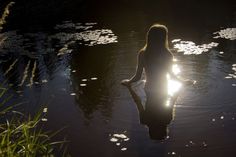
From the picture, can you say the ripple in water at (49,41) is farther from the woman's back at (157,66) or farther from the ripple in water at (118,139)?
the ripple in water at (118,139)

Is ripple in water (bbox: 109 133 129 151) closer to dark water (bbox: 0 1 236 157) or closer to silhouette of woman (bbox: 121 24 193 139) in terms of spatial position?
dark water (bbox: 0 1 236 157)

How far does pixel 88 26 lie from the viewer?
2269 cm

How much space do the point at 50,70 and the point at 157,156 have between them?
725 centimetres

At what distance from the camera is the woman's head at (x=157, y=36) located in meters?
9.39

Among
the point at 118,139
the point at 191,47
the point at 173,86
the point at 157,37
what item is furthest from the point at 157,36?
the point at 191,47

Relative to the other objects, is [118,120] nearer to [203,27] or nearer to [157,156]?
[157,156]

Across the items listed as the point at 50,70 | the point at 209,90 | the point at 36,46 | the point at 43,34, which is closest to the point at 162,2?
the point at 43,34

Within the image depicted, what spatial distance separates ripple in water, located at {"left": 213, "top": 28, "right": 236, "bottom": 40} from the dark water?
13 millimetres

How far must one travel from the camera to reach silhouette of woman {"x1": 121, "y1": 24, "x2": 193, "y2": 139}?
29.8 ft

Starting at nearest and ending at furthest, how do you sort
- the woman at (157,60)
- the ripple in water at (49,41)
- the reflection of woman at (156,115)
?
1. the reflection of woman at (156,115)
2. the woman at (157,60)
3. the ripple in water at (49,41)

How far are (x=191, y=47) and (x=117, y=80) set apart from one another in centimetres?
508

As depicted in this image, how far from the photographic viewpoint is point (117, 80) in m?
11.7

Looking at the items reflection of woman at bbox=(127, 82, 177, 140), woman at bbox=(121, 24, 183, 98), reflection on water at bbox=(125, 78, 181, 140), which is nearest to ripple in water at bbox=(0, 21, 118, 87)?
reflection on water at bbox=(125, 78, 181, 140)

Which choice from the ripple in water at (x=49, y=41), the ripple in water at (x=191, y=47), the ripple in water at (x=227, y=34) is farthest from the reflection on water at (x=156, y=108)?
the ripple in water at (x=227, y=34)
